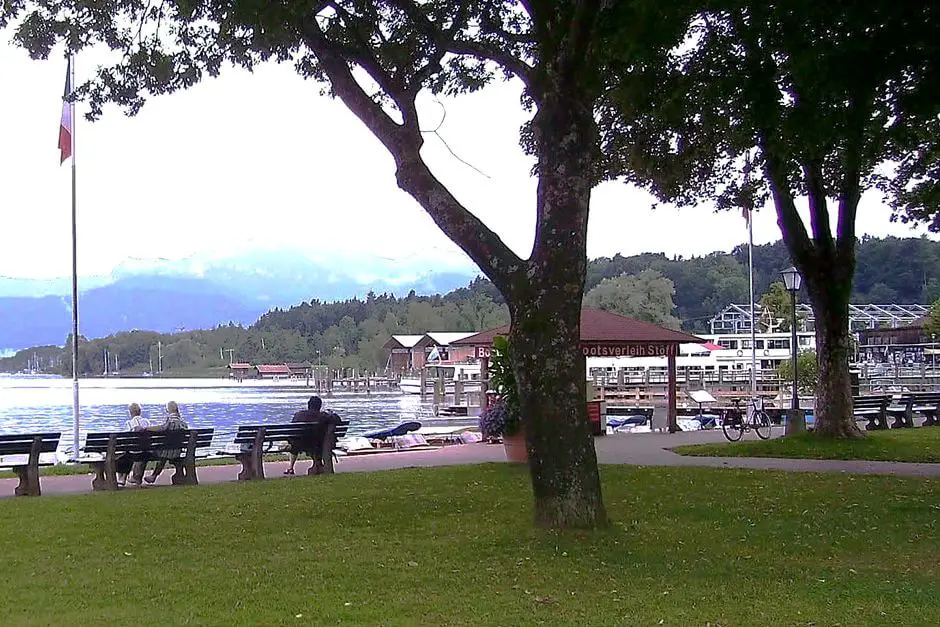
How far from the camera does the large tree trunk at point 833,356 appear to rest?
1898 centimetres

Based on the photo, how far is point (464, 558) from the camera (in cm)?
812

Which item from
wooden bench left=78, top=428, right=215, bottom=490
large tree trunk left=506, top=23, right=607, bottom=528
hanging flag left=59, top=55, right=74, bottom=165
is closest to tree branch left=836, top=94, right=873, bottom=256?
large tree trunk left=506, top=23, right=607, bottom=528

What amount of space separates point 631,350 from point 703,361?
101 feet

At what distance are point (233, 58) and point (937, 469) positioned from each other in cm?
1172

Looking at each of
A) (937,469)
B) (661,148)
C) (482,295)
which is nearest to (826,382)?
(937,469)

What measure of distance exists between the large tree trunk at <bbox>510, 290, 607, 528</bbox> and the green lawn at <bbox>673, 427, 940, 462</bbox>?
9.43 metres

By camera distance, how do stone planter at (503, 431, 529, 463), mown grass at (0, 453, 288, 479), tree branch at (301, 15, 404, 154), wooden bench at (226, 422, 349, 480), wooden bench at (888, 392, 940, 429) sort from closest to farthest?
tree branch at (301, 15, 404, 154) < wooden bench at (226, 422, 349, 480) < stone planter at (503, 431, 529, 463) < mown grass at (0, 453, 288, 479) < wooden bench at (888, 392, 940, 429)

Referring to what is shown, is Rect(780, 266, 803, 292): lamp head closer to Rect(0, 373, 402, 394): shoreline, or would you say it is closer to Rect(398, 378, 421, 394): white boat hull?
Rect(398, 378, 421, 394): white boat hull

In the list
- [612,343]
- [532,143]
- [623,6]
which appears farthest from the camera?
[612,343]

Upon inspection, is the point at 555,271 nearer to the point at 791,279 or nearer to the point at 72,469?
the point at 72,469

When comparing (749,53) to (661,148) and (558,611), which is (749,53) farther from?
(558,611)

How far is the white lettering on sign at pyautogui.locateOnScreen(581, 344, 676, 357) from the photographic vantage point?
25.1 metres

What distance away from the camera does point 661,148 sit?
19.0 meters

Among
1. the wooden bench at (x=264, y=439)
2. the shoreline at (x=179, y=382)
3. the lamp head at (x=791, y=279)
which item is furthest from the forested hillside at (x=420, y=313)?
the wooden bench at (x=264, y=439)
